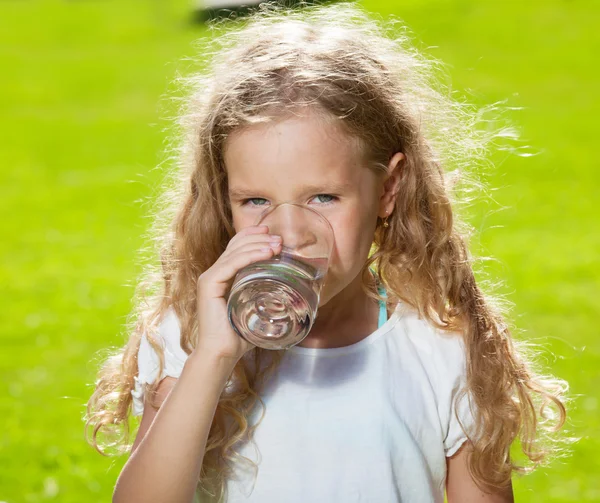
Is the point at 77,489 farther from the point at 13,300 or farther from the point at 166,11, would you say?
the point at 166,11

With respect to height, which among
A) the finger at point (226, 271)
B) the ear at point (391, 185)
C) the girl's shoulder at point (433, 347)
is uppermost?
the finger at point (226, 271)

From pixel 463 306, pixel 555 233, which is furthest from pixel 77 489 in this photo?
pixel 555 233

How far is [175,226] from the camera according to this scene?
8.45 ft

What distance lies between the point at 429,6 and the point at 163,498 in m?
16.8

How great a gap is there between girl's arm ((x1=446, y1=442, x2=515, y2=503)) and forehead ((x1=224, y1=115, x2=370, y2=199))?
29.1 inches

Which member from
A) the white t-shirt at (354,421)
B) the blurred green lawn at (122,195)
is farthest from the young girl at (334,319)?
the blurred green lawn at (122,195)

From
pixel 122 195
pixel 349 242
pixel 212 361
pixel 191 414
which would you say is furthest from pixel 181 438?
pixel 122 195

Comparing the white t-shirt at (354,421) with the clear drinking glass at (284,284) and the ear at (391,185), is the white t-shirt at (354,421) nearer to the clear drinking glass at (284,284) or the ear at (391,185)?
the ear at (391,185)

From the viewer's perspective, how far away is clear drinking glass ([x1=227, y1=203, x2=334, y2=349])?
1933 mm

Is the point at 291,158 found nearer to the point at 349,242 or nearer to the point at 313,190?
the point at 313,190

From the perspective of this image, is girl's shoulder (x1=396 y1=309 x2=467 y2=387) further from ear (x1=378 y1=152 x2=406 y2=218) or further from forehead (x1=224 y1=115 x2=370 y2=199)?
forehead (x1=224 y1=115 x2=370 y2=199)

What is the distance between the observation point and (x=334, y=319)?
97.9 inches

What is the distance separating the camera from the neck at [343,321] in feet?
8.09

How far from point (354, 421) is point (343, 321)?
257 millimetres
